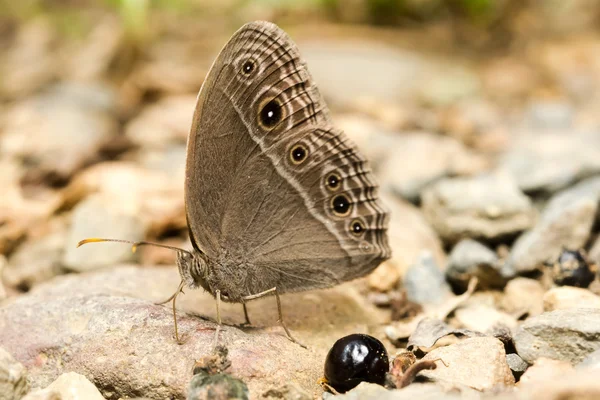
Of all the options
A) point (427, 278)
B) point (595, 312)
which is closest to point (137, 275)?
point (427, 278)

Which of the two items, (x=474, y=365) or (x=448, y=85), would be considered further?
(x=448, y=85)

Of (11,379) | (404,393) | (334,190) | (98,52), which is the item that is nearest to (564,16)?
(98,52)

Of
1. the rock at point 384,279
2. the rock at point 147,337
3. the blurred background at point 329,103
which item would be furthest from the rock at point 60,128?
the rock at point 384,279

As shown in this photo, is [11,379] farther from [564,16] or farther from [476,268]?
[564,16]

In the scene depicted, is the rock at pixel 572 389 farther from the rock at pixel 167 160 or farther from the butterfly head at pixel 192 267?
the rock at pixel 167 160

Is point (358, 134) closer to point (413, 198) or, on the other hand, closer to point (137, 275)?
point (413, 198)
